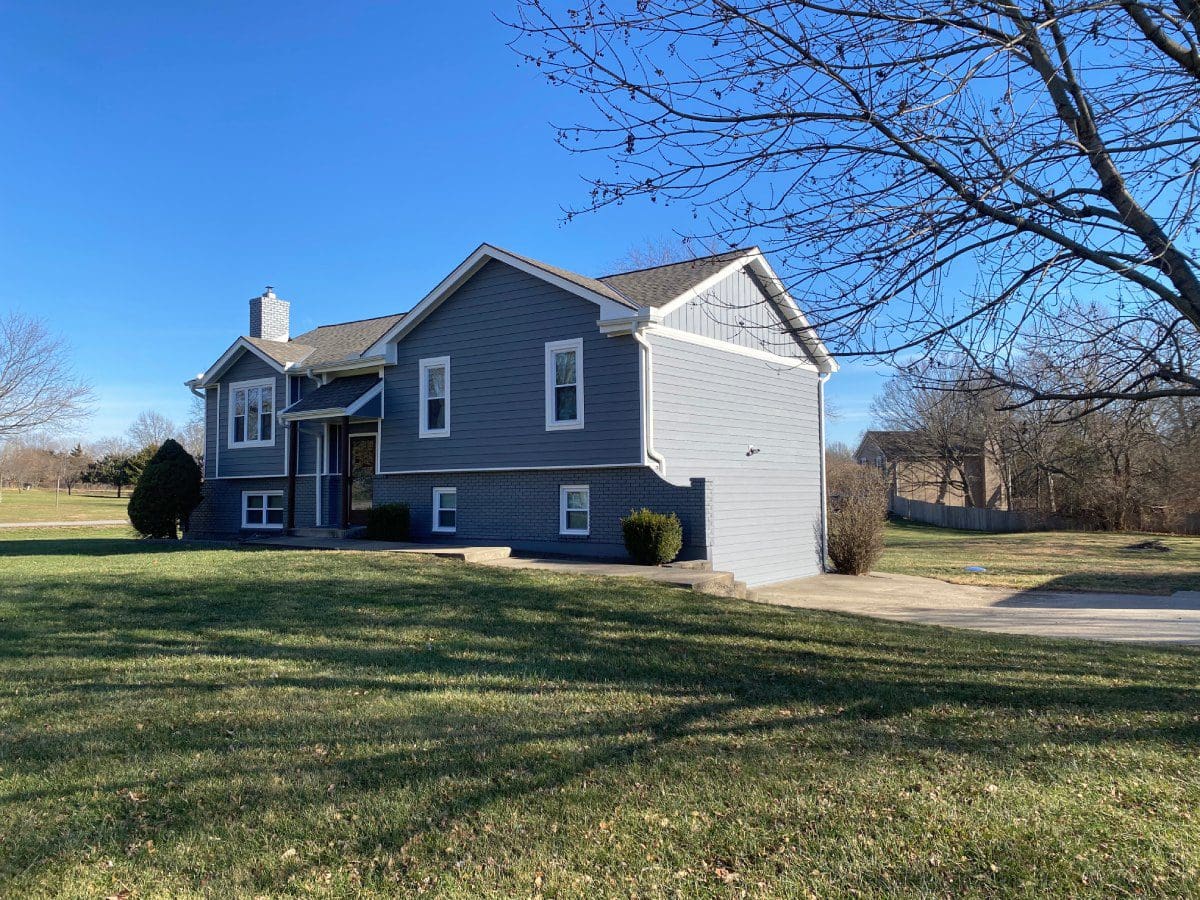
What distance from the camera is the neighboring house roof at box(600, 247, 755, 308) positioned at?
49.6 feet

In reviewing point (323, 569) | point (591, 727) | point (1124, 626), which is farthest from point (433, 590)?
point (1124, 626)

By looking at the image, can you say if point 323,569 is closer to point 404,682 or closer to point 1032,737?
point 404,682

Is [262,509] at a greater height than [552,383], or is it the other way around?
[552,383]

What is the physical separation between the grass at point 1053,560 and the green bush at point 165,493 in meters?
17.9

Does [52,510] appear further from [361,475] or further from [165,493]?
[361,475]

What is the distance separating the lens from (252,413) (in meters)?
21.5

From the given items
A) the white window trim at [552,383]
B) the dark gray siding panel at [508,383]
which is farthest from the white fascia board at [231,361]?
the white window trim at [552,383]

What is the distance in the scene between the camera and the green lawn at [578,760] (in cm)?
346

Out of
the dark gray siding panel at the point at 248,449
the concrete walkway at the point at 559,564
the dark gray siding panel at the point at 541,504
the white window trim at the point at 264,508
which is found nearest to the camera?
the concrete walkway at the point at 559,564

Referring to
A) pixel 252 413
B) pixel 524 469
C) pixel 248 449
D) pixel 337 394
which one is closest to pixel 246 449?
pixel 248 449

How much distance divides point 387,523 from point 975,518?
3409 centimetres

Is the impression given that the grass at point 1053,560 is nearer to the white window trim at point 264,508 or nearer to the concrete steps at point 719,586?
the concrete steps at point 719,586

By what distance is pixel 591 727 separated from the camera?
5246 mm

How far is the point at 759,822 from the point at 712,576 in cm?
831
